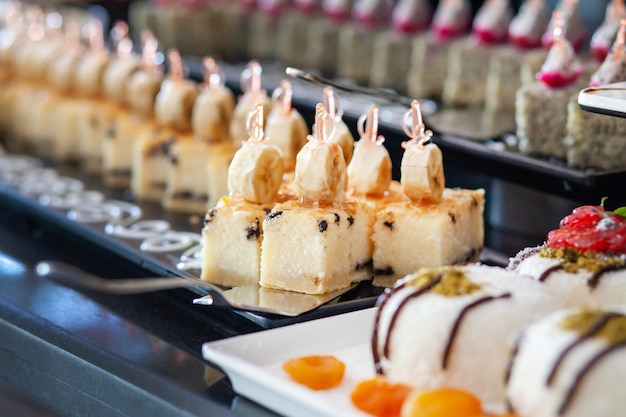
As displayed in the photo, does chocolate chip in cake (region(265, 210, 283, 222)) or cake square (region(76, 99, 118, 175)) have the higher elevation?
chocolate chip in cake (region(265, 210, 283, 222))

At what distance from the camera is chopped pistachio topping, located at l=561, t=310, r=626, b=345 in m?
1.57

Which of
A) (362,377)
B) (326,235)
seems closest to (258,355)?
(362,377)

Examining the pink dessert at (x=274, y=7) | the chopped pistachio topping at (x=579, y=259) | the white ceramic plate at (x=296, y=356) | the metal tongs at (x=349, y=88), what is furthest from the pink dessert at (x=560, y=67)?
the pink dessert at (x=274, y=7)

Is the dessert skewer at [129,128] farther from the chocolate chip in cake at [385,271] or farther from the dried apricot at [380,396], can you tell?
the dried apricot at [380,396]

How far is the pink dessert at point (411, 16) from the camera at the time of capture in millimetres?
4359

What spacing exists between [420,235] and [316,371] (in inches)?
26.6

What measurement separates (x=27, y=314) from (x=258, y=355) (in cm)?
77

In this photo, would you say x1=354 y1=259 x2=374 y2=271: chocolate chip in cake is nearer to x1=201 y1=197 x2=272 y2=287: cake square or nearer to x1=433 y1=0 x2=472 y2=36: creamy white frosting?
x1=201 y1=197 x2=272 y2=287: cake square

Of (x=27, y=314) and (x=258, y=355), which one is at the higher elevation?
(x=258, y=355)

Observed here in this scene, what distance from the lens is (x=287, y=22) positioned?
488 cm

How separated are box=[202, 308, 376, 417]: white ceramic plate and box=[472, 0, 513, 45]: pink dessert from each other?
2141 mm

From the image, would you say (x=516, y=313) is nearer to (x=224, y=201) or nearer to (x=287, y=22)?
(x=224, y=201)

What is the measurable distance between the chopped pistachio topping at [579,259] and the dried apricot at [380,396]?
1.37 ft

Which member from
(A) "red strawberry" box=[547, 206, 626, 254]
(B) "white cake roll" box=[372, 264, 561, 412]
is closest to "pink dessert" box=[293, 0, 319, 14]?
(A) "red strawberry" box=[547, 206, 626, 254]
